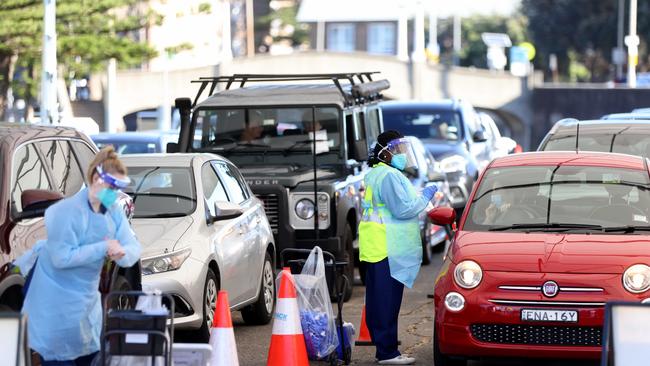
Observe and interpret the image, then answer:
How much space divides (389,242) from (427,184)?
7762mm

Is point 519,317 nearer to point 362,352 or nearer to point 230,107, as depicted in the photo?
point 362,352

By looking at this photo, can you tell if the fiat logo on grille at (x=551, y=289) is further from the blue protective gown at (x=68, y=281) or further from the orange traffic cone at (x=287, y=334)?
the blue protective gown at (x=68, y=281)

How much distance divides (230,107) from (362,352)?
5173 mm

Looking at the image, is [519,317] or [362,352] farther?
[362,352]

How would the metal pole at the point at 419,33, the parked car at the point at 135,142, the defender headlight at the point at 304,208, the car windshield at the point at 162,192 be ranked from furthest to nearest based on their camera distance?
1. the metal pole at the point at 419,33
2. the parked car at the point at 135,142
3. the defender headlight at the point at 304,208
4. the car windshield at the point at 162,192

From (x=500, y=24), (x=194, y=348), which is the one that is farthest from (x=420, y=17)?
(x=500, y=24)

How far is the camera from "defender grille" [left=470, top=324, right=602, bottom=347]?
9.54 metres

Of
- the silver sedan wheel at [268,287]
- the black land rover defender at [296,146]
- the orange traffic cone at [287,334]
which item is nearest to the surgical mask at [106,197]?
the orange traffic cone at [287,334]

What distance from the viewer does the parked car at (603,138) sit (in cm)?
1489

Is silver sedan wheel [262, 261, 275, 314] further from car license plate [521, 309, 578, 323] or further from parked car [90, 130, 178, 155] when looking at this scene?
parked car [90, 130, 178, 155]

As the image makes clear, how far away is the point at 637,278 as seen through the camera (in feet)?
31.5

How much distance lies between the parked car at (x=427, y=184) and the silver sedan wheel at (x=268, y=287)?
172 inches

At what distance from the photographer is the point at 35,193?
27.8 feet

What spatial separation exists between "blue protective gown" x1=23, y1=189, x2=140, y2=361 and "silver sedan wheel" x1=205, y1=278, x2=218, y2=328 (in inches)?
163
